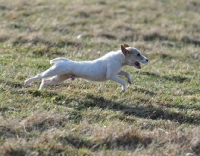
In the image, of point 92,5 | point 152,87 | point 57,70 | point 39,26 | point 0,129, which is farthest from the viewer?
point 92,5

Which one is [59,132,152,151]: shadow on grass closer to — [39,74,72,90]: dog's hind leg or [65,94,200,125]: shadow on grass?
[65,94,200,125]: shadow on grass

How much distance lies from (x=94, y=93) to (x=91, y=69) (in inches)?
21.9

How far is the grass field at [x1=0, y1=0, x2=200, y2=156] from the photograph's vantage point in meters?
7.44

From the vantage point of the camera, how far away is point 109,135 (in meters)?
7.57

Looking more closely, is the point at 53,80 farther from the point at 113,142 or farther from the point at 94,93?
the point at 113,142

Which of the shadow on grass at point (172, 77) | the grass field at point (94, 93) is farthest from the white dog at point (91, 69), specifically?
the shadow on grass at point (172, 77)

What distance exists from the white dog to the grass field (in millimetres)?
278

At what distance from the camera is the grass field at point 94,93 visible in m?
7.44

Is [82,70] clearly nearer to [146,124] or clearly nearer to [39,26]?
[146,124]

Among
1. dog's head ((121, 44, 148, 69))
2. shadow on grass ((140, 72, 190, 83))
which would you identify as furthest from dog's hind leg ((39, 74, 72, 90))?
shadow on grass ((140, 72, 190, 83))

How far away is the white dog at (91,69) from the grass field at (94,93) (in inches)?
11.0

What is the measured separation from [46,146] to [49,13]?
13.3 m

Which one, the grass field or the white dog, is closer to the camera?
the grass field

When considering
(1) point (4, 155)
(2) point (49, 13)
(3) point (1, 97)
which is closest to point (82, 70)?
(3) point (1, 97)
